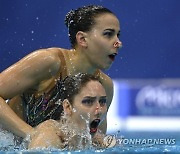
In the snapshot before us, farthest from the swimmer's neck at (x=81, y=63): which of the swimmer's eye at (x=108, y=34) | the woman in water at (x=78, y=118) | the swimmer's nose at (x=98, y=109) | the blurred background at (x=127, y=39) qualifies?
the blurred background at (x=127, y=39)

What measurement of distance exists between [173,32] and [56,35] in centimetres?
81

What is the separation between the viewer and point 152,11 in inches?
162

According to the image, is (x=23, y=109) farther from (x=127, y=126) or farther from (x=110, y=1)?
(x=110, y=1)

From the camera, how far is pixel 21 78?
2480mm

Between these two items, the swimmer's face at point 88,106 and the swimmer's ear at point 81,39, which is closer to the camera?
the swimmer's face at point 88,106

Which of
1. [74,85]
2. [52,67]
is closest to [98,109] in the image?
[74,85]

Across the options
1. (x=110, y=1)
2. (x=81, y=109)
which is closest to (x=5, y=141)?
(x=81, y=109)

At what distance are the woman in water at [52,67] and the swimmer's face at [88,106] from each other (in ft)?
0.62

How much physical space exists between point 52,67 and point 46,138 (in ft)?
1.46

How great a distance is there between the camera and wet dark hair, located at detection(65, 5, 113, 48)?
8.43 ft

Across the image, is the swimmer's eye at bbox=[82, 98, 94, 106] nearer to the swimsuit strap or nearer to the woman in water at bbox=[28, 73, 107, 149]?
the woman in water at bbox=[28, 73, 107, 149]

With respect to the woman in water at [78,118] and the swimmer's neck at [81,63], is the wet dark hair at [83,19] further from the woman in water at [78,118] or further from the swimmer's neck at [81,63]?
the woman in water at [78,118]

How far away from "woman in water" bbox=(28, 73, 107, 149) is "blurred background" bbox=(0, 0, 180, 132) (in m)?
1.71

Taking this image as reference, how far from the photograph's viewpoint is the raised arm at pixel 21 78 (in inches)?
95.8
